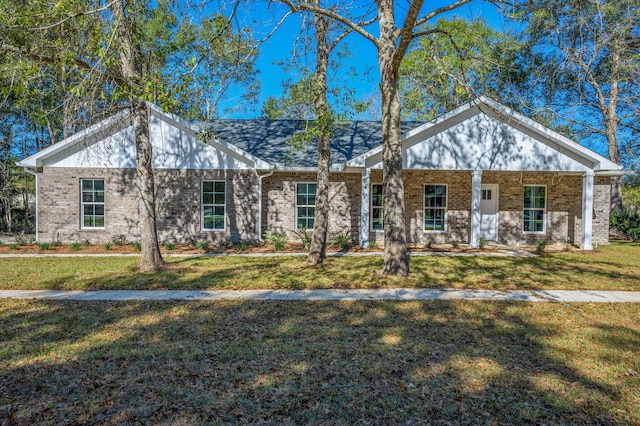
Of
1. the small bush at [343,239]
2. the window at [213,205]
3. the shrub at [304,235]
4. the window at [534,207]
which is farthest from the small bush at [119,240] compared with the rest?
the window at [534,207]

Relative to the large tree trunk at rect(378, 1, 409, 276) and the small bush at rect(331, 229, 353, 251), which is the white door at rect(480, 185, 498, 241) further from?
the large tree trunk at rect(378, 1, 409, 276)

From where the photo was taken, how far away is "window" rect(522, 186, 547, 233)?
1459 cm

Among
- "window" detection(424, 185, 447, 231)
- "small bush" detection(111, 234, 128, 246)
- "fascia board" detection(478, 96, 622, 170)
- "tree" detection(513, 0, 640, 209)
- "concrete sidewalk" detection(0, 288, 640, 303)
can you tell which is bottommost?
"concrete sidewalk" detection(0, 288, 640, 303)

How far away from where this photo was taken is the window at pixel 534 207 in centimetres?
1459

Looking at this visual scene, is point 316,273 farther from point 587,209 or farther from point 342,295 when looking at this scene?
point 587,209

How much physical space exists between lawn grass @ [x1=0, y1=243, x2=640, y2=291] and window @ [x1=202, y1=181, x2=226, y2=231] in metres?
2.87

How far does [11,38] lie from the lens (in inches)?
293

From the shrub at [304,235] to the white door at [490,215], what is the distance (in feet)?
22.7

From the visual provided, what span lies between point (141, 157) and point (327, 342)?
6.86 metres

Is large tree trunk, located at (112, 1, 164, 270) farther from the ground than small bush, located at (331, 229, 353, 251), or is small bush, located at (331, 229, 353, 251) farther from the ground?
large tree trunk, located at (112, 1, 164, 270)

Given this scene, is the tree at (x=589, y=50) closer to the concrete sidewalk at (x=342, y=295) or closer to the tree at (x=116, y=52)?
the concrete sidewalk at (x=342, y=295)

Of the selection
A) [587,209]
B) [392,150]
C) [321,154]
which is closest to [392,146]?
[392,150]

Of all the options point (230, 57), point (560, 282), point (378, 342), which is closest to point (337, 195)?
point (230, 57)

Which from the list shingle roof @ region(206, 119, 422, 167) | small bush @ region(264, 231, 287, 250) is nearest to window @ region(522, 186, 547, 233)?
shingle roof @ region(206, 119, 422, 167)
